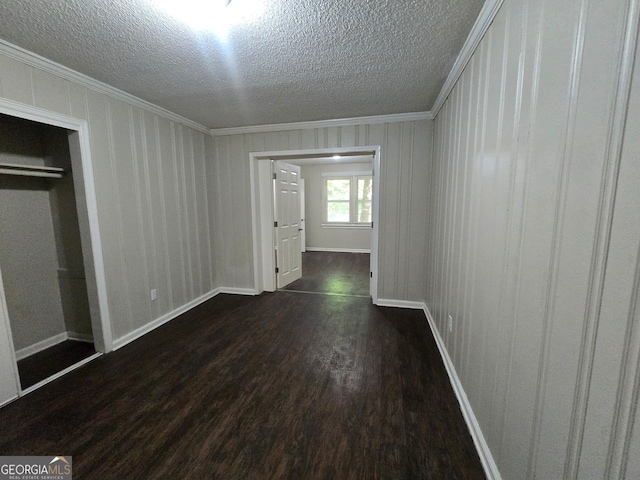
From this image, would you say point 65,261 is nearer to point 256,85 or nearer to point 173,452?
point 173,452

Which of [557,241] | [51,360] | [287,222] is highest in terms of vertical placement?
[557,241]

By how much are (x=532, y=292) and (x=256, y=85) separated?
2468 mm

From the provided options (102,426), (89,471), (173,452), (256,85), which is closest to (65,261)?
(102,426)

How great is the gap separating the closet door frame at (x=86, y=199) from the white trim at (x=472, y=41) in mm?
2959

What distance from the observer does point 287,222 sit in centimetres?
432

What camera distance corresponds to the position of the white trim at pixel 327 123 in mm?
3074

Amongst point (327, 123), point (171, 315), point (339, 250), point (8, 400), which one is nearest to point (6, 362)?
point (8, 400)

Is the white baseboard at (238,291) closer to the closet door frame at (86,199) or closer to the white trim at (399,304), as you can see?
the closet door frame at (86,199)

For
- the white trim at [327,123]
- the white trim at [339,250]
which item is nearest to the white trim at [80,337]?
the white trim at [327,123]

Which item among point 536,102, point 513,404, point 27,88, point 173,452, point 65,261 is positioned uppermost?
point 27,88

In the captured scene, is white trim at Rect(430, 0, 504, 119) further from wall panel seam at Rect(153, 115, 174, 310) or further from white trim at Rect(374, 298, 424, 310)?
wall panel seam at Rect(153, 115, 174, 310)

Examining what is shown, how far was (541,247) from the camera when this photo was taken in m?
0.96

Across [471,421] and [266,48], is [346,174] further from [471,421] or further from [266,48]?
[471,421]

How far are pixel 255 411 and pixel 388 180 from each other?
2.73m
